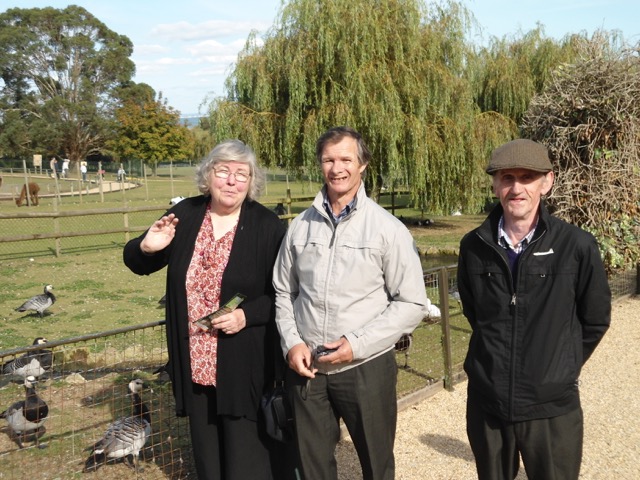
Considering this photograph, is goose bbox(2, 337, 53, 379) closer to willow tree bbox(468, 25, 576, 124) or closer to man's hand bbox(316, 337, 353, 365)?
man's hand bbox(316, 337, 353, 365)

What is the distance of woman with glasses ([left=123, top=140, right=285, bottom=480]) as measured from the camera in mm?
3000

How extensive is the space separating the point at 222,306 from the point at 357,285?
66 centimetres

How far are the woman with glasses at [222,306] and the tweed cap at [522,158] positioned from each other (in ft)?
3.76

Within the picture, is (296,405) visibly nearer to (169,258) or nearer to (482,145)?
(169,258)

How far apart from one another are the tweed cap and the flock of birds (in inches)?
99.5

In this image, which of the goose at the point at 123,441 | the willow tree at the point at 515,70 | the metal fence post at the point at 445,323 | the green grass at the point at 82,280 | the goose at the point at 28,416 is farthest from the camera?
the willow tree at the point at 515,70

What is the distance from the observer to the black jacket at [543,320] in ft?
8.08

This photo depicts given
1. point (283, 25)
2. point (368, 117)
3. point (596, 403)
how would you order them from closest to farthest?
point (596, 403), point (368, 117), point (283, 25)

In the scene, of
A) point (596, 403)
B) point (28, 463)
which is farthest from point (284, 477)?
point (596, 403)

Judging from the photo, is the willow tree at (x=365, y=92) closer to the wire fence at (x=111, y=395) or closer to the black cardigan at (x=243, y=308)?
the wire fence at (x=111, y=395)

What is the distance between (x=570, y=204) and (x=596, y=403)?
202 cm

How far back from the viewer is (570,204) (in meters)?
6.21

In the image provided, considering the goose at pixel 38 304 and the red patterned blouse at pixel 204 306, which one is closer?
the red patterned blouse at pixel 204 306

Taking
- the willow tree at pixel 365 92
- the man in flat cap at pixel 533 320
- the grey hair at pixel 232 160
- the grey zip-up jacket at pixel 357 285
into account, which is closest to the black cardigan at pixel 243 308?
the grey hair at pixel 232 160
